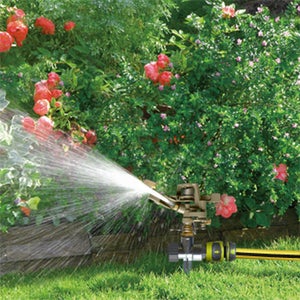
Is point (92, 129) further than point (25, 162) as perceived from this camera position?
Yes

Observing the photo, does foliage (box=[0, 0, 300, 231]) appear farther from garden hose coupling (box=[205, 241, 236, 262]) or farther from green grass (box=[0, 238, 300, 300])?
garden hose coupling (box=[205, 241, 236, 262])

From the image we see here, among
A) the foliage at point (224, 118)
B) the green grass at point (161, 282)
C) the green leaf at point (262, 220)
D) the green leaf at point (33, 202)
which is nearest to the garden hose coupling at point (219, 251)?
the green grass at point (161, 282)

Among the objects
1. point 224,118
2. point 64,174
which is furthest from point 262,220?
point 64,174

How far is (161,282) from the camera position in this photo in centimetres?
367

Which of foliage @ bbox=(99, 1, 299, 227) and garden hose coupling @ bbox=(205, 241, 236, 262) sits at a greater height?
foliage @ bbox=(99, 1, 299, 227)

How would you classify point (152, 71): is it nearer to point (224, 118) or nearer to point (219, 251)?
point (224, 118)

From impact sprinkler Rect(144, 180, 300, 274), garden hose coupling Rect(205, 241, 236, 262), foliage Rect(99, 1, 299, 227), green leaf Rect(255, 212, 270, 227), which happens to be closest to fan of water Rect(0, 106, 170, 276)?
foliage Rect(99, 1, 299, 227)

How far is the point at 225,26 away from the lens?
4168mm

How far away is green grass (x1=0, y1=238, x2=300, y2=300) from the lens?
3.55 meters

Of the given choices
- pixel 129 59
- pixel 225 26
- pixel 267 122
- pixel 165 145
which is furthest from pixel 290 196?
pixel 129 59

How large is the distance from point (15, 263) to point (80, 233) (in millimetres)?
480

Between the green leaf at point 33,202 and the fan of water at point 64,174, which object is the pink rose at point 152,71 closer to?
the fan of water at point 64,174

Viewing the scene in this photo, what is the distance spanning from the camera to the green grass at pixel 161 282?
11.6 feet

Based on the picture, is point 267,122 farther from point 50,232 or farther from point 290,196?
point 50,232
